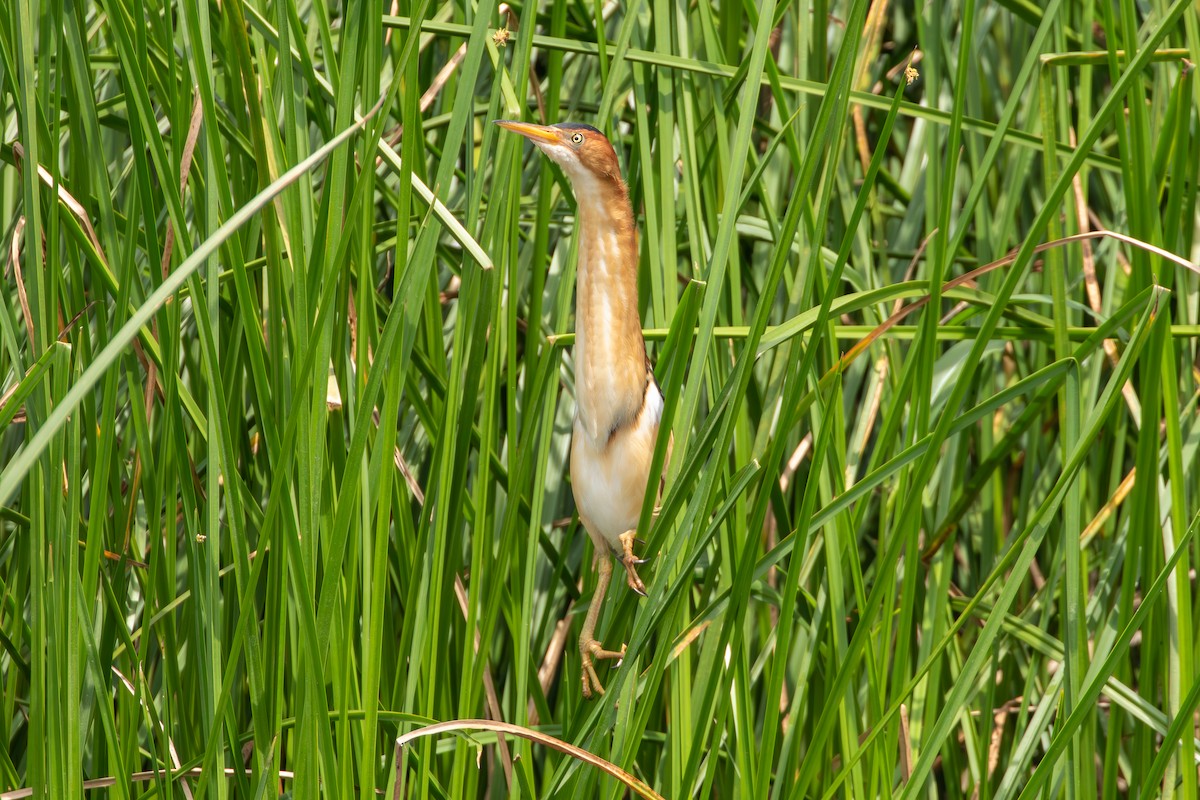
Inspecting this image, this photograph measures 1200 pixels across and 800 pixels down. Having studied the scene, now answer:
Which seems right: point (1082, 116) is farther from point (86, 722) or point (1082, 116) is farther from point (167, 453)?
point (86, 722)

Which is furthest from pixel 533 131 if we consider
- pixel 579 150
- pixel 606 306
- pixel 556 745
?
pixel 556 745

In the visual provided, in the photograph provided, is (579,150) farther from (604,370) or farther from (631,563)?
(631,563)

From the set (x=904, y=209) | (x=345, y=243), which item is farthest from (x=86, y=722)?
(x=904, y=209)

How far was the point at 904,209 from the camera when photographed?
1.86 metres

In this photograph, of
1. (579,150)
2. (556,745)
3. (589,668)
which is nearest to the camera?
(556,745)

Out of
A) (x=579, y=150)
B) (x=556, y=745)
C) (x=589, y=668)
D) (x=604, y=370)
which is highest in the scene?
(x=579, y=150)

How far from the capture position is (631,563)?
3.91ft

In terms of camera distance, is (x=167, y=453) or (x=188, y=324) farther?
(x=188, y=324)

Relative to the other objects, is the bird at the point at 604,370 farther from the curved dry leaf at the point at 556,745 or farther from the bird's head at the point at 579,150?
the curved dry leaf at the point at 556,745

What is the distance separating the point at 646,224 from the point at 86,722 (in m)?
0.76

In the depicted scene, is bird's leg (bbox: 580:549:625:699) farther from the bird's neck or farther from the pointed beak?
the pointed beak

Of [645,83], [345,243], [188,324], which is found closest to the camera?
[345,243]

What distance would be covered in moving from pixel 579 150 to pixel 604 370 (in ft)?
0.82

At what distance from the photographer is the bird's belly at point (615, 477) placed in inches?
55.2
